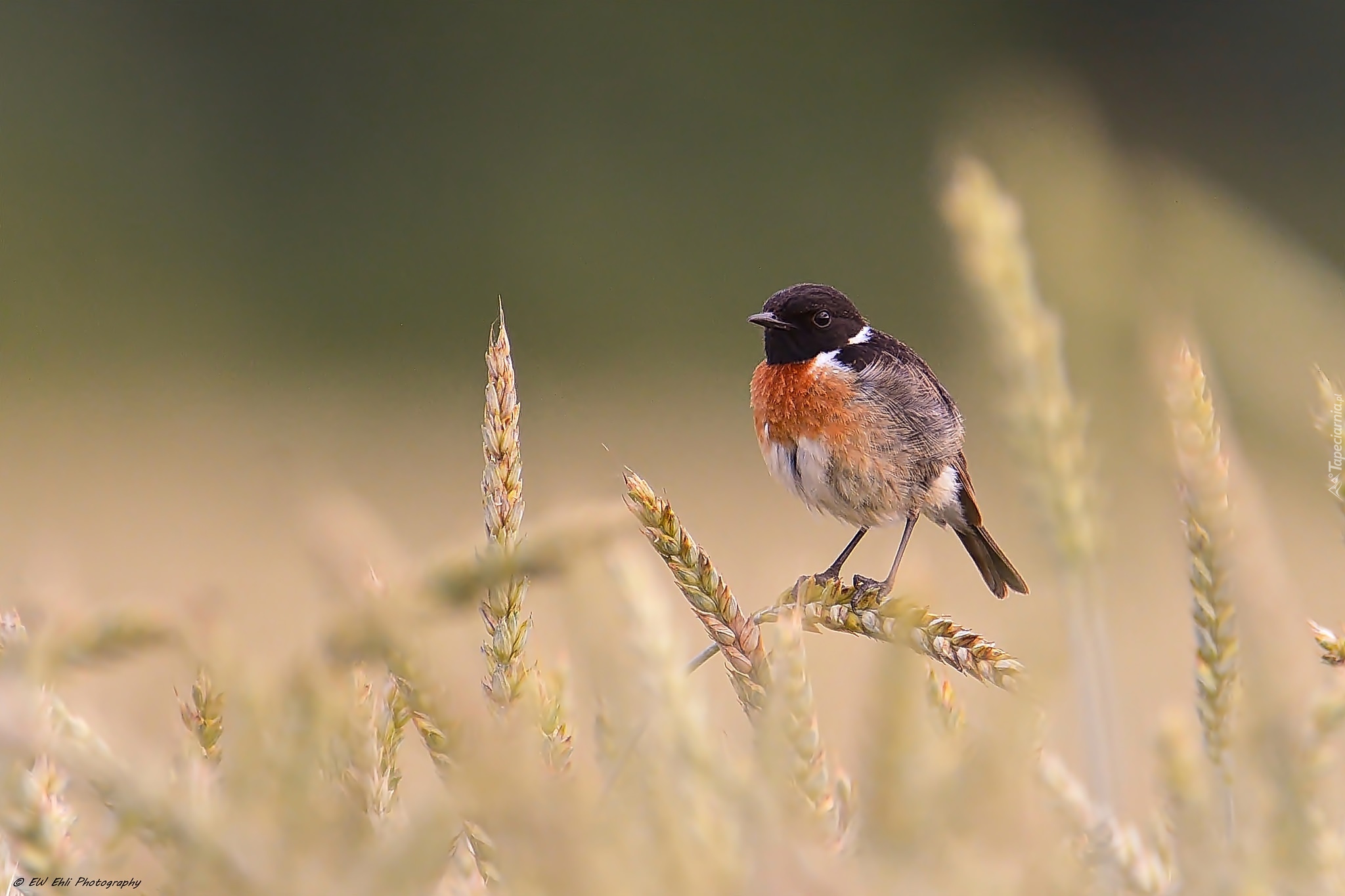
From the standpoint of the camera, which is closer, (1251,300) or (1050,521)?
(1050,521)

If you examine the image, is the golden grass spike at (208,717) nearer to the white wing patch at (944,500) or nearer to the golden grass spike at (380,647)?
the golden grass spike at (380,647)

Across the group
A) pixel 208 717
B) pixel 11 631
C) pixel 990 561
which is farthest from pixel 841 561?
pixel 11 631

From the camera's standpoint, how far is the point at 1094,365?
59 cm

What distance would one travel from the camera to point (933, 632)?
3.80 ft

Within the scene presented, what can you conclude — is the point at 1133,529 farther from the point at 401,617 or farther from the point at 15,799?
the point at 15,799

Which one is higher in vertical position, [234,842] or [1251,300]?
[1251,300]

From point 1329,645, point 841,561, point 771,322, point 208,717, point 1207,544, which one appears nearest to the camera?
point 1207,544

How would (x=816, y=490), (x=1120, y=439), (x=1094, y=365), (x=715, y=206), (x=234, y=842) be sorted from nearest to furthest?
1. (x=234, y=842)
2. (x=1094, y=365)
3. (x=1120, y=439)
4. (x=816, y=490)
5. (x=715, y=206)

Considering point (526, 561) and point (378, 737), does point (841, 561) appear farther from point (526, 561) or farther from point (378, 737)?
point (526, 561)

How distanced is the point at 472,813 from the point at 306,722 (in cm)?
7

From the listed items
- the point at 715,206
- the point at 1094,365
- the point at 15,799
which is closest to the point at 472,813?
the point at 15,799

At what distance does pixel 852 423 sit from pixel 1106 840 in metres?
2.14

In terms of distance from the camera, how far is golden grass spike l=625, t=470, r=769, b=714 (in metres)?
0.89

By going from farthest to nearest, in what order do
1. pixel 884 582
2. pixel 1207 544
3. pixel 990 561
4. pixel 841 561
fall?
pixel 990 561 → pixel 841 561 → pixel 884 582 → pixel 1207 544
